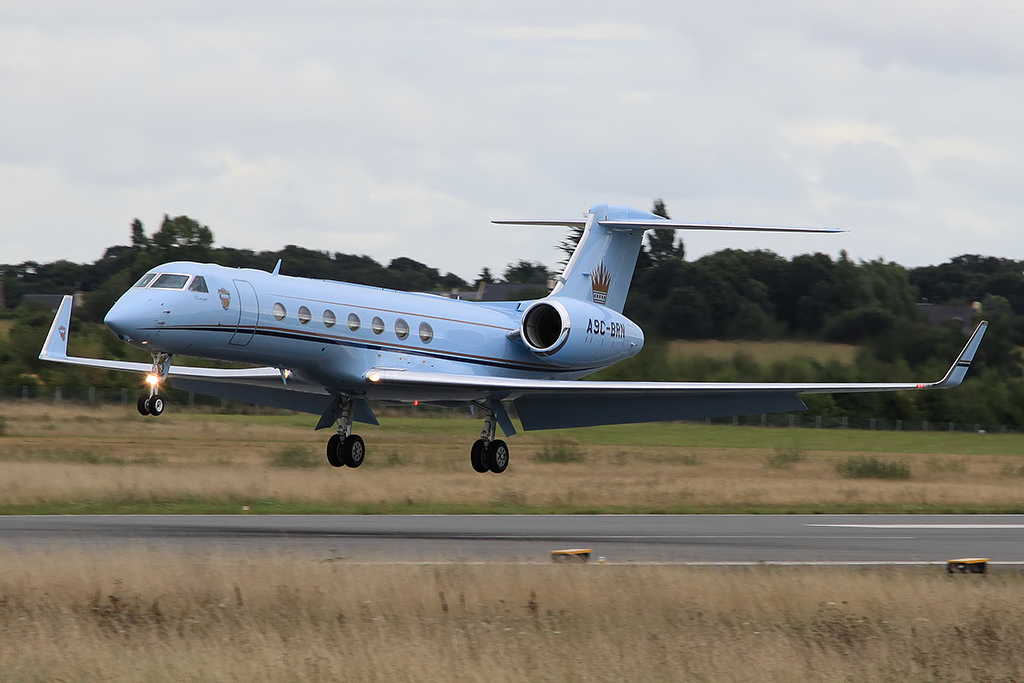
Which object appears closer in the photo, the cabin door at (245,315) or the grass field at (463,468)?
the cabin door at (245,315)

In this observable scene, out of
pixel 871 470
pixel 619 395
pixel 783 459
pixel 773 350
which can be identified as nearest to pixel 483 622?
pixel 619 395

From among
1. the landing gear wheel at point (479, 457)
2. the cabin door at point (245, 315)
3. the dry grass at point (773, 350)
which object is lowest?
the landing gear wheel at point (479, 457)

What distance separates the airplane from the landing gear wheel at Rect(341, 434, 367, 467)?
0.07 ft

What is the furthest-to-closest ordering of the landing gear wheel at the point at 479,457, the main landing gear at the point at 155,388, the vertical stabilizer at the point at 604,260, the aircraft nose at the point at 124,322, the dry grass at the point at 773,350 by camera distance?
the dry grass at the point at 773,350 → the vertical stabilizer at the point at 604,260 → the landing gear wheel at the point at 479,457 → the aircraft nose at the point at 124,322 → the main landing gear at the point at 155,388

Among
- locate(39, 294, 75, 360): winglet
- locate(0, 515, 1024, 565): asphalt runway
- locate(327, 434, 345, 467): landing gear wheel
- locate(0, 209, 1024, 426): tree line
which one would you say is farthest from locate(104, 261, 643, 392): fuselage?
locate(0, 209, 1024, 426): tree line

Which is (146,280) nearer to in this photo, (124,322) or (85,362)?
(124,322)

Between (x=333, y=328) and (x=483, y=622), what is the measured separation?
358 inches

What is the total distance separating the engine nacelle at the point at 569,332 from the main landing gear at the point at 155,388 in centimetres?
750

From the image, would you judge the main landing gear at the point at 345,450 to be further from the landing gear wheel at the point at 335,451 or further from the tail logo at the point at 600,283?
the tail logo at the point at 600,283

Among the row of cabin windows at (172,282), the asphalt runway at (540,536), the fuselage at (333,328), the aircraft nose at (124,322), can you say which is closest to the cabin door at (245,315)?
the fuselage at (333,328)

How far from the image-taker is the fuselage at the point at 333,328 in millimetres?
19094

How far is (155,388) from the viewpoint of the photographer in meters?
18.5

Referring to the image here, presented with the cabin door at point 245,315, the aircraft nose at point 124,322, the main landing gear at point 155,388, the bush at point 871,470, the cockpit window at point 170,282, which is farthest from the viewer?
the bush at point 871,470

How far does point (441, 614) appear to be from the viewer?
1313 centimetres
